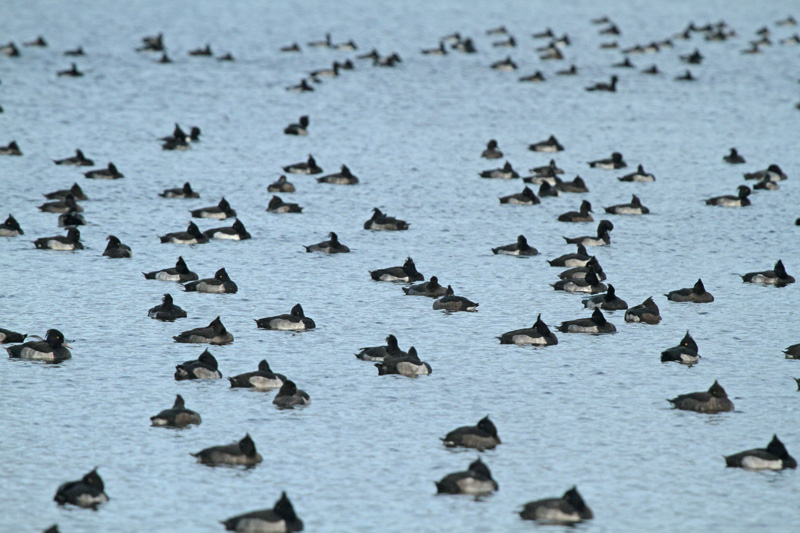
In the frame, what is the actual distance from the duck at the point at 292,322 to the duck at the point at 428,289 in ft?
14.9

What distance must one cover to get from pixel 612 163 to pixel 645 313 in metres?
24.0

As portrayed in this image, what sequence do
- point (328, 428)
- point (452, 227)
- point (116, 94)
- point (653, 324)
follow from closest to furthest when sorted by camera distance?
1. point (328, 428)
2. point (653, 324)
3. point (452, 227)
4. point (116, 94)

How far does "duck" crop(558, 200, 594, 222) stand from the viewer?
4372cm

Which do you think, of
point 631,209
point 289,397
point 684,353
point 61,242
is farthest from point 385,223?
point 289,397

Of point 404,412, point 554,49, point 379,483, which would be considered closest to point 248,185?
point 404,412

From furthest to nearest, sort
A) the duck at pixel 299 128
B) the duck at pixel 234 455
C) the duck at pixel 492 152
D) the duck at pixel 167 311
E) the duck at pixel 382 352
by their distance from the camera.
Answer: the duck at pixel 299 128
the duck at pixel 492 152
the duck at pixel 167 311
the duck at pixel 382 352
the duck at pixel 234 455

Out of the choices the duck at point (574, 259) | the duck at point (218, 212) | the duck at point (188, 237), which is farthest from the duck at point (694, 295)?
the duck at point (218, 212)

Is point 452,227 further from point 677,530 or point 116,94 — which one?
point 116,94

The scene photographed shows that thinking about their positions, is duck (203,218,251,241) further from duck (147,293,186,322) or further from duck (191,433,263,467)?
duck (191,433,263,467)

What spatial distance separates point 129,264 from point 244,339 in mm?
8503

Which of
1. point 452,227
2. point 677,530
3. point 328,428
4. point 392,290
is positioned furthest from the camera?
point 452,227

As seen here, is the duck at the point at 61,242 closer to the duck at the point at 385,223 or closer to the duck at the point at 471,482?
the duck at the point at 385,223

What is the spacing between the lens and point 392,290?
3428 centimetres

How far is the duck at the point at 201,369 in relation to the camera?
84.2 ft
